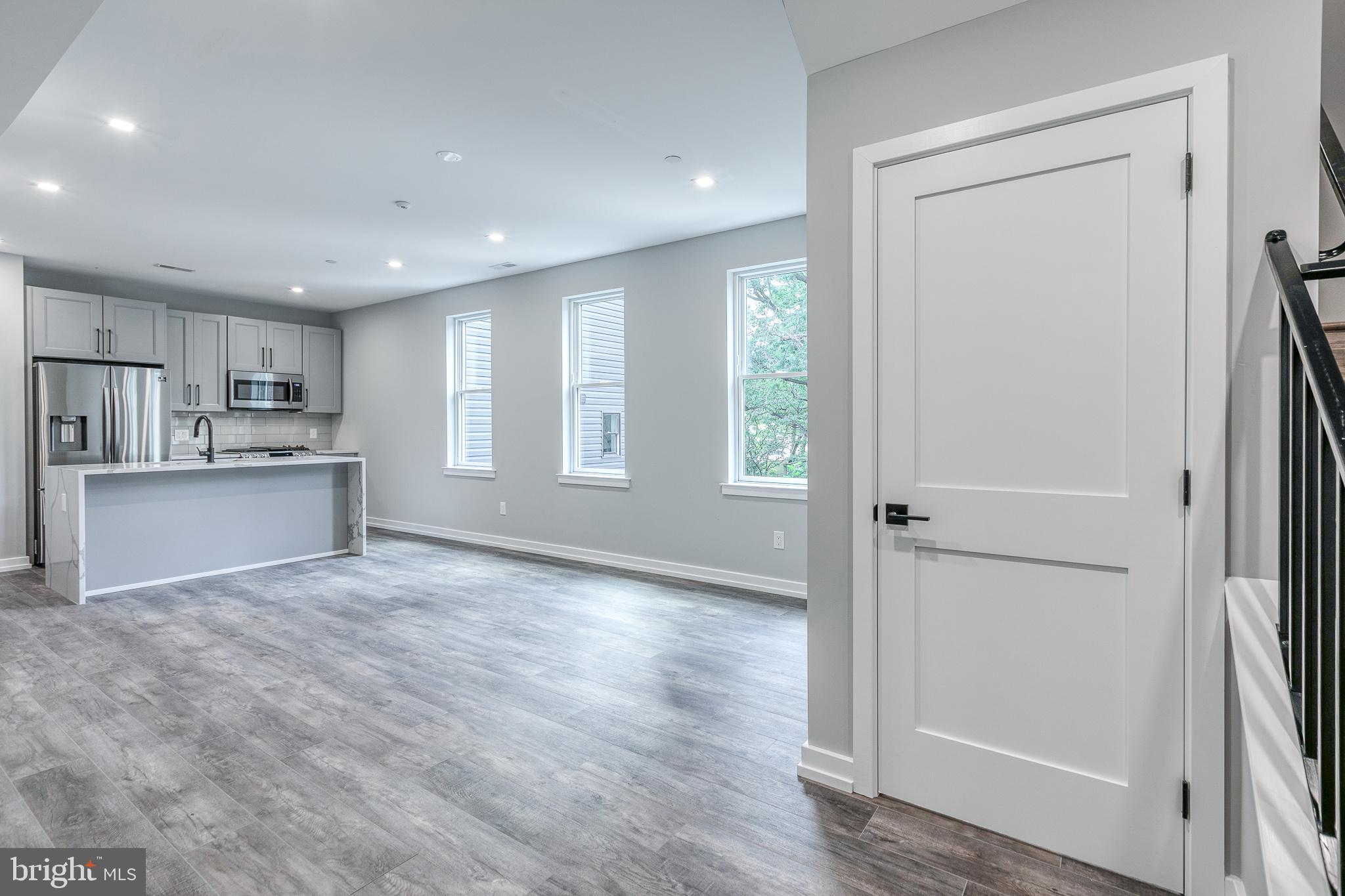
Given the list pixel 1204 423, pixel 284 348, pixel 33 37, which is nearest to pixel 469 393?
pixel 284 348

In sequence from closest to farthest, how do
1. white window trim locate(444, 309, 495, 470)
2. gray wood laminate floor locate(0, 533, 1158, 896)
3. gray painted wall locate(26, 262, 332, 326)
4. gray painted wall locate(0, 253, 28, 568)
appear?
gray wood laminate floor locate(0, 533, 1158, 896) → gray painted wall locate(0, 253, 28, 568) → gray painted wall locate(26, 262, 332, 326) → white window trim locate(444, 309, 495, 470)

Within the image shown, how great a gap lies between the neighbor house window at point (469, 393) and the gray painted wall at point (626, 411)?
0.40 feet

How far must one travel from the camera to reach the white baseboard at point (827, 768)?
2170 mm

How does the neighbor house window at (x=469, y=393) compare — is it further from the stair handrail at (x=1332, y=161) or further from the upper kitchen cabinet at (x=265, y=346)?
the stair handrail at (x=1332, y=161)

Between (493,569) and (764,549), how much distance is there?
2291 mm

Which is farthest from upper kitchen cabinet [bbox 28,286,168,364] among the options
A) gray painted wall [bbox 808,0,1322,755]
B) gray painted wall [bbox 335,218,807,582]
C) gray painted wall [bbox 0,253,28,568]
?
gray painted wall [bbox 808,0,1322,755]

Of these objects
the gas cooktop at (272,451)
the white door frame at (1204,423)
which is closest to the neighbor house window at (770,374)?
the white door frame at (1204,423)

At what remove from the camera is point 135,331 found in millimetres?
6219

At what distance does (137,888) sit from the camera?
172 cm

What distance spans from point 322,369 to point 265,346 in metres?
0.70

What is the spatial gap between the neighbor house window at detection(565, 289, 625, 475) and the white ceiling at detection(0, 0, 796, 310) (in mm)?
787

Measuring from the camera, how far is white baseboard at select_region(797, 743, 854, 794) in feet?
7.12

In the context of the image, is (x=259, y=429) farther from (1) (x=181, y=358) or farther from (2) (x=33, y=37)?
(2) (x=33, y=37)

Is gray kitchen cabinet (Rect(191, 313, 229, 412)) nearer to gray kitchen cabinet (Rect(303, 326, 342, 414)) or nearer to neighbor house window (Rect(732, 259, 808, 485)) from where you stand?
gray kitchen cabinet (Rect(303, 326, 342, 414))
